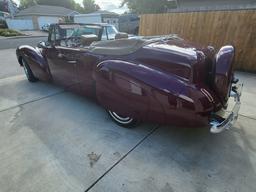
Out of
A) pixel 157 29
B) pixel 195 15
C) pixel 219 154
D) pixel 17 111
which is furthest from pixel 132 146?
pixel 157 29

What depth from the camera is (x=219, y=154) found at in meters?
2.18

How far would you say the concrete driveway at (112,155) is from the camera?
1.81m

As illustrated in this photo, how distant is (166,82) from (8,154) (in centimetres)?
202

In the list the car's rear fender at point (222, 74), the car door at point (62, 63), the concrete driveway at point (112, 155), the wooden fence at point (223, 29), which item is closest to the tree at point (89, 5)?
the wooden fence at point (223, 29)

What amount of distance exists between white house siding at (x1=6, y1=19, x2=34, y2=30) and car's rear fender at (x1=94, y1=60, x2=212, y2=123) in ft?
101

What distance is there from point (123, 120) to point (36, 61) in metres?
2.53

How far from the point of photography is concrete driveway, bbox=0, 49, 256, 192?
5.94 feet

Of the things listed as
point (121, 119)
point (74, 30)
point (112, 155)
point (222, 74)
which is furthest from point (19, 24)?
point (222, 74)

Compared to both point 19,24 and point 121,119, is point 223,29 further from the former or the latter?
point 19,24

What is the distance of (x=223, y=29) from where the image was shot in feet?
18.8

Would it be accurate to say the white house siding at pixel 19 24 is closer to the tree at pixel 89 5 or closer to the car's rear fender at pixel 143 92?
the tree at pixel 89 5

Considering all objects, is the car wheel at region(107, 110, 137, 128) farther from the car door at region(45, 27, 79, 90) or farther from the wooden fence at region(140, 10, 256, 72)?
the wooden fence at region(140, 10, 256, 72)

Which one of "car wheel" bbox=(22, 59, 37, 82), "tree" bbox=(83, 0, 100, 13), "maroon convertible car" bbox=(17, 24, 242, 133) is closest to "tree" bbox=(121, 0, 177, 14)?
"car wheel" bbox=(22, 59, 37, 82)

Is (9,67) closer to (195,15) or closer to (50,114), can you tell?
(50,114)
